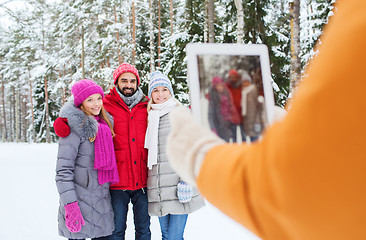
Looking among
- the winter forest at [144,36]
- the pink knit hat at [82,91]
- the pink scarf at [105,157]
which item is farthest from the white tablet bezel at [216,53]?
the winter forest at [144,36]

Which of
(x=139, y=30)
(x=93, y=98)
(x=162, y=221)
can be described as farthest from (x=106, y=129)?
(x=139, y=30)

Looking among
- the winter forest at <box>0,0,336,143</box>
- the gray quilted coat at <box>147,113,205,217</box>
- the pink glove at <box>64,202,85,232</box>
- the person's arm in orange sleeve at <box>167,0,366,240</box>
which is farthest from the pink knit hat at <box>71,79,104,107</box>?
the winter forest at <box>0,0,336,143</box>

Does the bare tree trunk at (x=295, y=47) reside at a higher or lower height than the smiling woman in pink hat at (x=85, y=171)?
higher

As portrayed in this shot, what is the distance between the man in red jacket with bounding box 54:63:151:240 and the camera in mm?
3275

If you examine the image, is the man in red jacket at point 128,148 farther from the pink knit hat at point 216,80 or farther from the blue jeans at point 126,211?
the pink knit hat at point 216,80

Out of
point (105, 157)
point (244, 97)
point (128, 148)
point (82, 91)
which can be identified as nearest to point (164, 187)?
point (128, 148)

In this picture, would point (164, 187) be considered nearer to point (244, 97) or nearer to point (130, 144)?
point (130, 144)

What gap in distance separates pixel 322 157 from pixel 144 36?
21.1 metres

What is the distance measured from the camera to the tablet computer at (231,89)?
35.6 inches

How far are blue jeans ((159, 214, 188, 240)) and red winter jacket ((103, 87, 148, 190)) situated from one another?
0.52 meters

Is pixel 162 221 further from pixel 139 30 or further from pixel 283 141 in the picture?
pixel 139 30

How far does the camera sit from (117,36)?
17.3 metres

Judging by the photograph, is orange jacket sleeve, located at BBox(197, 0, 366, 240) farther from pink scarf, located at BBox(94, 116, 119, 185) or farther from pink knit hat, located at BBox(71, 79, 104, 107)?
pink knit hat, located at BBox(71, 79, 104, 107)

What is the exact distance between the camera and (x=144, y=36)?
66.8 feet
